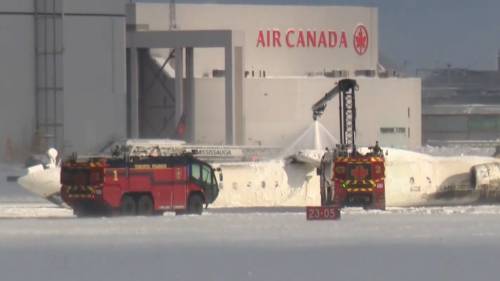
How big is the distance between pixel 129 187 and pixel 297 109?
40815 millimetres

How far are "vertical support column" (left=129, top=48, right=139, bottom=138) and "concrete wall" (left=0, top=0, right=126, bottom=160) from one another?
5751 millimetres

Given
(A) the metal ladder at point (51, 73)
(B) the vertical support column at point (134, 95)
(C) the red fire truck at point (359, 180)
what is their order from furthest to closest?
(B) the vertical support column at point (134, 95), (A) the metal ladder at point (51, 73), (C) the red fire truck at point (359, 180)

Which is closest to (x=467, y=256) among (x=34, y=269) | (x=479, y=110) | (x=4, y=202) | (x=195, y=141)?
(x=34, y=269)

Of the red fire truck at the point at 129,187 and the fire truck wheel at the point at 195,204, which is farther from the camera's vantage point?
the fire truck wheel at the point at 195,204

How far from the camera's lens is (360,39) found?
88.4 m

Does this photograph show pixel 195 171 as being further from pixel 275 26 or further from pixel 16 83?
pixel 275 26

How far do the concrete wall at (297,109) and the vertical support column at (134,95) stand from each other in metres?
3.38

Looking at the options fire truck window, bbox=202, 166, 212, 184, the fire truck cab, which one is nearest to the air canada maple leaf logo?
fire truck window, bbox=202, 166, 212, 184

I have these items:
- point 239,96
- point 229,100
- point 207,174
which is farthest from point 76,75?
point 207,174

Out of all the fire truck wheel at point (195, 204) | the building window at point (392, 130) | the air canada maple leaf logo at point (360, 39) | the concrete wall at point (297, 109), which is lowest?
the fire truck wheel at point (195, 204)

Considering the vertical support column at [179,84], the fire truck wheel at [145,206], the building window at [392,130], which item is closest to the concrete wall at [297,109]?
the building window at [392,130]

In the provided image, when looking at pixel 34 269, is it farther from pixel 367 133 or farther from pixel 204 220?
pixel 367 133

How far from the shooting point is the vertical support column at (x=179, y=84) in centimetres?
7694

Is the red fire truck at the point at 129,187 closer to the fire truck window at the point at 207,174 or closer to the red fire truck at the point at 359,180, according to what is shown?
the fire truck window at the point at 207,174
